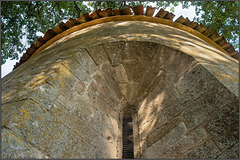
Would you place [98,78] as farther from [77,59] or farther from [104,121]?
[104,121]

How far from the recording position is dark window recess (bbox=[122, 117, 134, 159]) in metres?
2.16

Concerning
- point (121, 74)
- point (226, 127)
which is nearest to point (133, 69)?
point (121, 74)

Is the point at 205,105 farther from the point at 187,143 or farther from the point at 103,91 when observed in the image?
the point at 103,91

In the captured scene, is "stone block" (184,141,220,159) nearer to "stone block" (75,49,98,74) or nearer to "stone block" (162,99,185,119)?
"stone block" (162,99,185,119)

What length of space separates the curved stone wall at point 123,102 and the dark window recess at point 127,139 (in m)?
0.08

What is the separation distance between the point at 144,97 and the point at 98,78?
27.1 inches

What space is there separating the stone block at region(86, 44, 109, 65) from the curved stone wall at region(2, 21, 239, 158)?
0.5 inches

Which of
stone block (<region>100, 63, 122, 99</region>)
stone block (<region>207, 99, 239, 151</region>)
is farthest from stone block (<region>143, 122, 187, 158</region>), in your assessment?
stone block (<region>100, 63, 122, 99</region>)

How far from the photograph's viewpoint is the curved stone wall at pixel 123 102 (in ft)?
4.47

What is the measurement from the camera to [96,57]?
2361 mm

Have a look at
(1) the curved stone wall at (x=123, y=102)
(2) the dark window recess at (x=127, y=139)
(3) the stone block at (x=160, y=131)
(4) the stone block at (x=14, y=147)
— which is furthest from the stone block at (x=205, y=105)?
(4) the stone block at (x=14, y=147)

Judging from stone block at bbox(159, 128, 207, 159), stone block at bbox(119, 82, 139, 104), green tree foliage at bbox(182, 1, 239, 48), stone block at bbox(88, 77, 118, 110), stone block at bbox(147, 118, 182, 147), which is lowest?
stone block at bbox(159, 128, 207, 159)

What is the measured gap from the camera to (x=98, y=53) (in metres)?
2.38

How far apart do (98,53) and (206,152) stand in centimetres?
164
